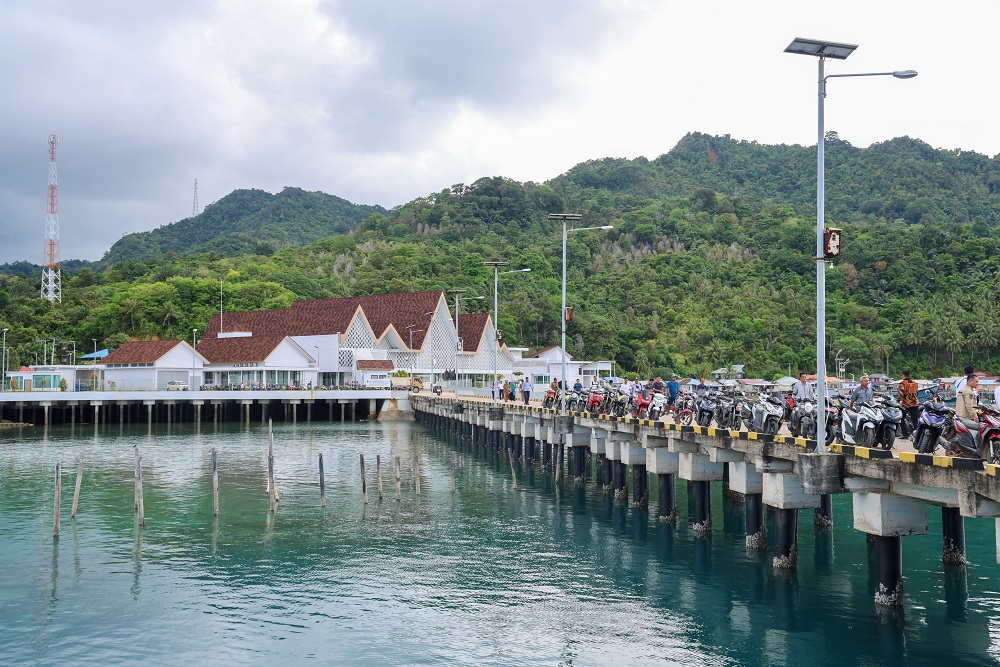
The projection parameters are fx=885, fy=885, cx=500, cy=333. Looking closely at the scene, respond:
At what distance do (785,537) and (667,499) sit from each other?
7708 mm

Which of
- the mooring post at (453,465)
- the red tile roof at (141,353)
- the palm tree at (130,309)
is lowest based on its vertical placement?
the mooring post at (453,465)

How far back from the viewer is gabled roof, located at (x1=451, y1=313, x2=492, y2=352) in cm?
10581

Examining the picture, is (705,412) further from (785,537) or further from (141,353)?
(141,353)

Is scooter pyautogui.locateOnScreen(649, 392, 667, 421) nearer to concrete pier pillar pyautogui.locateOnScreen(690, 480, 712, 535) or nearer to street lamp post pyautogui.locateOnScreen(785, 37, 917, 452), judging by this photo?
concrete pier pillar pyautogui.locateOnScreen(690, 480, 712, 535)

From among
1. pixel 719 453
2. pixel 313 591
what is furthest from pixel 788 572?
pixel 313 591

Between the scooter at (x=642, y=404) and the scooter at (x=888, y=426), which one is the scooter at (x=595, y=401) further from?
the scooter at (x=888, y=426)

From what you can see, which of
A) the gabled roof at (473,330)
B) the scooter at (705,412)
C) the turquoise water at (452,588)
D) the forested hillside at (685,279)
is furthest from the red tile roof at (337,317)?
the scooter at (705,412)

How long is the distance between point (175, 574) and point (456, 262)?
12750cm

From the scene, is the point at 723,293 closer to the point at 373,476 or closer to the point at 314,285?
the point at 314,285

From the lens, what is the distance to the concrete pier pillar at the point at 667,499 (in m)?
29.4

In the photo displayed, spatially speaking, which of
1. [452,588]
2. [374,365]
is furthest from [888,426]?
[374,365]

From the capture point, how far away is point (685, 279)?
421 ft

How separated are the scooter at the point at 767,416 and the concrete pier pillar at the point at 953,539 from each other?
186 inches

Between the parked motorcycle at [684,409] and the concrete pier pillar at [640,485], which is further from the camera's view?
the concrete pier pillar at [640,485]
